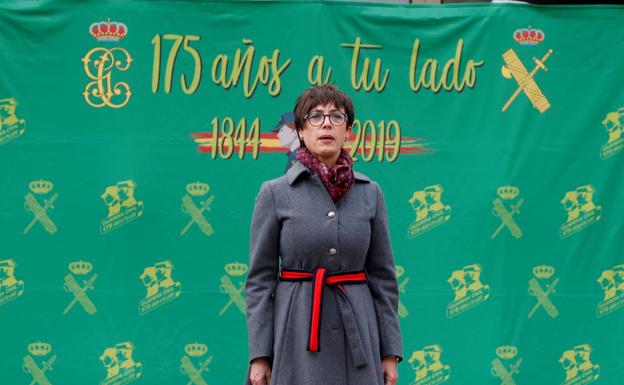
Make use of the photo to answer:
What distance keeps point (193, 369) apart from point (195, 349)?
106mm

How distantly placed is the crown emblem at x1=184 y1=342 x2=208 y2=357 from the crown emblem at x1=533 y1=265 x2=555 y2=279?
1.81 m

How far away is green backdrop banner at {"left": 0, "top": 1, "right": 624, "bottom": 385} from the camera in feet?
14.7

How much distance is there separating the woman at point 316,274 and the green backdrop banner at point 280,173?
5.41 ft

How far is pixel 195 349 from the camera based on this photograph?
4535 mm

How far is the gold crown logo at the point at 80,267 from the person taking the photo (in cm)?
449

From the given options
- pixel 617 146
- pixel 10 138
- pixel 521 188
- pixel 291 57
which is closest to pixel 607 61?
pixel 617 146

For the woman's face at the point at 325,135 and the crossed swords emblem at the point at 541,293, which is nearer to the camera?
the woman's face at the point at 325,135

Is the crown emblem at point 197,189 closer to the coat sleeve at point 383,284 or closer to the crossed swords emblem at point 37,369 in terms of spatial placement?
the crossed swords emblem at point 37,369

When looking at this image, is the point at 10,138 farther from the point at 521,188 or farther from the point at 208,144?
the point at 521,188

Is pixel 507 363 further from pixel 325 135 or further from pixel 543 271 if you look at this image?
pixel 325 135

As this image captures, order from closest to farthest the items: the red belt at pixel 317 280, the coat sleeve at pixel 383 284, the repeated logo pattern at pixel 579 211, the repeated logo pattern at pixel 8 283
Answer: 1. the red belt at pixel 317 280
2. the coat sleeve at pixel 383 284
3. the repeated logo pattern at pixel 8 283
4. the repeated logo pattern at pixel 579 211

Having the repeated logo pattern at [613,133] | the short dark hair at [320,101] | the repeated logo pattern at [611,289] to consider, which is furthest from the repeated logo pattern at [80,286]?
the repeated logo pattern at [613,133]

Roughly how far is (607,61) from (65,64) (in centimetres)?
289

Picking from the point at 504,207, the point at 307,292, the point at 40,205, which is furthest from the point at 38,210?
the point at 504,207
